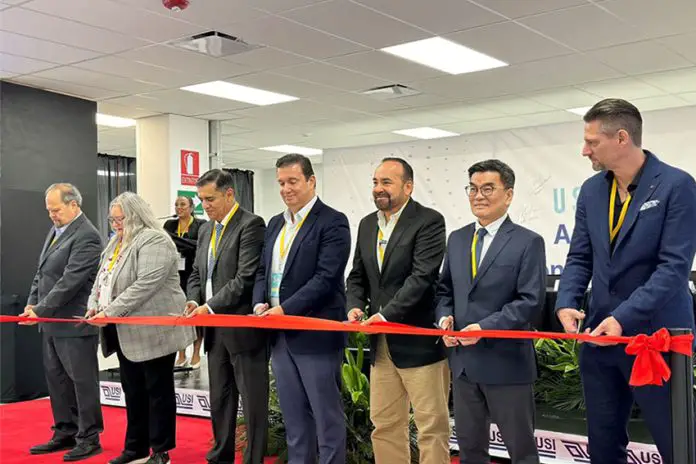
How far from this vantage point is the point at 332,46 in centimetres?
623

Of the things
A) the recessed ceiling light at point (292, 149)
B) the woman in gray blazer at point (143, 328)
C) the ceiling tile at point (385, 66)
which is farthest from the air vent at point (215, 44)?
the recessed ceiling light at point (292, 149)

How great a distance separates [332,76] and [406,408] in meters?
4.61

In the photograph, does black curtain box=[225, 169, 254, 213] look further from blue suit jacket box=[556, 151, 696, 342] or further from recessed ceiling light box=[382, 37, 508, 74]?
blue suit jacket box=[556, 151, 696, 342]

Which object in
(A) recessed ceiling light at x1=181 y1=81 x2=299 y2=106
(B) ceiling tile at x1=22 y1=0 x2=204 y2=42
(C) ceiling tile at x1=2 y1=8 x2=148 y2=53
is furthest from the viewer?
(A) recessed ceiling light at x1=181 y1=81 x2=299 y2=106

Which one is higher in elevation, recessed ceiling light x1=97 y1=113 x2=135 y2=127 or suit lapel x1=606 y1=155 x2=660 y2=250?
recessed ceiling light x1=97 y1=113 x2=135 y2=127

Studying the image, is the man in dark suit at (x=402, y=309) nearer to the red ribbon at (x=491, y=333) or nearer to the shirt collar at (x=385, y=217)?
the shirt collar at (x=385, y=217)

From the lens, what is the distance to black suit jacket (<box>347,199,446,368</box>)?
3.14 m

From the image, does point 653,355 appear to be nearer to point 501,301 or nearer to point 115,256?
point 501,301

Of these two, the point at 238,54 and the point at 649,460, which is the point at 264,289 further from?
the point at 238,54

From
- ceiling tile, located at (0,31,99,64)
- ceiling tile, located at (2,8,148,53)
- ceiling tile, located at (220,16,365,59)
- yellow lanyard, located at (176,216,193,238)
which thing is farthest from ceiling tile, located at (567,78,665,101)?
ceiling tile, located at (0,31,99,64)

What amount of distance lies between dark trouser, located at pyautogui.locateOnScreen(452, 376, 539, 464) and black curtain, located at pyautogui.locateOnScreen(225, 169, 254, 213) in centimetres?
1228

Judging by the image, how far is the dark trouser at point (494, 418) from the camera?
2775 millimetres

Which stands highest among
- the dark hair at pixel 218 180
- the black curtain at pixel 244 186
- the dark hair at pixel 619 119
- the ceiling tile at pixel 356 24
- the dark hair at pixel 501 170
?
the ceiling tile at pixel 356 24

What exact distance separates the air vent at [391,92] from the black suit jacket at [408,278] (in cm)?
472
